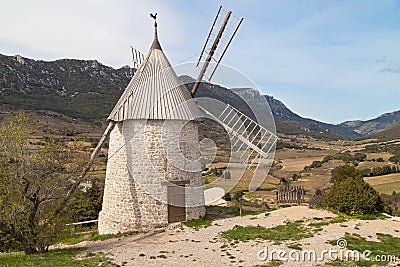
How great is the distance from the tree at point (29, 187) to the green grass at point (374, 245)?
8504 millimetres

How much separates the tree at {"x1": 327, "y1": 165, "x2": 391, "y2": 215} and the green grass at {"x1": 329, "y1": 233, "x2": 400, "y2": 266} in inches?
113

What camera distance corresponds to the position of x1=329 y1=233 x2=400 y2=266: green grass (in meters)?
8.57

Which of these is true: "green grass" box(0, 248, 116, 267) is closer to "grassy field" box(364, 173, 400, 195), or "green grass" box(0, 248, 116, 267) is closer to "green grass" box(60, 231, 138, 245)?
"green grass" box(60, 231, 138, 245)

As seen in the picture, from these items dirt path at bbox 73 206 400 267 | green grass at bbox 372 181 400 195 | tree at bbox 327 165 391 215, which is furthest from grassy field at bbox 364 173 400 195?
dirt path at bbox 73 206 400 267

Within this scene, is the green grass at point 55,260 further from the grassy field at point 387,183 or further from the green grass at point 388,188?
the green grass at point 388,188

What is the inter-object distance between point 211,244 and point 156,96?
617cm

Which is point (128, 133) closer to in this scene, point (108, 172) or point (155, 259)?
point (108, 172)

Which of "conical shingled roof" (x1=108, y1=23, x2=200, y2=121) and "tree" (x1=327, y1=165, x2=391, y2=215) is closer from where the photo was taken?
"conical shingled roof" (x1=108, y1=23, x2=200, y2=121)

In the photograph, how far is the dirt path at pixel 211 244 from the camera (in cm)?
956

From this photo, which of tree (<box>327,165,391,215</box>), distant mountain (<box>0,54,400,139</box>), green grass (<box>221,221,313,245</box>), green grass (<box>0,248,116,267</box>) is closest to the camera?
green grass (<box>0,248,116,267</box>)

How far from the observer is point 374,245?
9.93m

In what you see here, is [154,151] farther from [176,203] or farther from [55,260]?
[55,260]

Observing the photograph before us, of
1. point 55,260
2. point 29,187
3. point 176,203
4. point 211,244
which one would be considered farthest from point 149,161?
point 55,260

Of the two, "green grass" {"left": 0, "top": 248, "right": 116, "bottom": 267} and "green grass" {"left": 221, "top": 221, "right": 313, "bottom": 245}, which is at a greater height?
"green grass" {"left": 221, "top": 221, "right": 313, "bottom": 245}
